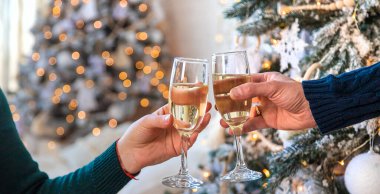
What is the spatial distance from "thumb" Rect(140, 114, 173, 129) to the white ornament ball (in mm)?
578

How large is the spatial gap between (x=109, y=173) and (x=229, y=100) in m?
0.40

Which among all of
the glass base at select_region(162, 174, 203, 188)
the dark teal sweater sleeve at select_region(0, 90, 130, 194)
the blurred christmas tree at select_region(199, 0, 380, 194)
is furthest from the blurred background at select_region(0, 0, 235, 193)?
the glass base at select_region(162, 174, 203, 188)

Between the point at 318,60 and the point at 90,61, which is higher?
the point at 318,60

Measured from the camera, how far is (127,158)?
4.14 feet

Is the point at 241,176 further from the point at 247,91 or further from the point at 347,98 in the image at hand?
the point at 347,98

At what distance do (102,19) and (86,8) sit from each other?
0.13 meters

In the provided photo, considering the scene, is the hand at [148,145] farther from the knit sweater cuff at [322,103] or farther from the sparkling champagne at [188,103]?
the knit sweater cuff at [322,103]

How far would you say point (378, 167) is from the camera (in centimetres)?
139

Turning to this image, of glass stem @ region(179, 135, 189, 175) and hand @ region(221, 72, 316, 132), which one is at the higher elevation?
hand @ region(221, 72, 316, 132)

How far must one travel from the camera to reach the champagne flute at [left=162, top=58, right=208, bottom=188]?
1018 mm

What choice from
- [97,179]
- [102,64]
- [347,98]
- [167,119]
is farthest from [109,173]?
[102,64]

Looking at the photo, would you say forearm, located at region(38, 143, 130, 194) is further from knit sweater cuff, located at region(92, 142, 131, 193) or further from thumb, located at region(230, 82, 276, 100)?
thumb, located at region(230, 82, 276, 100)

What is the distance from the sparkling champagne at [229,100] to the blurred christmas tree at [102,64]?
2.85 metres

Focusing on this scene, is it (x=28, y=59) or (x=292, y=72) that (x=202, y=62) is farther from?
(x=28, y=59)
